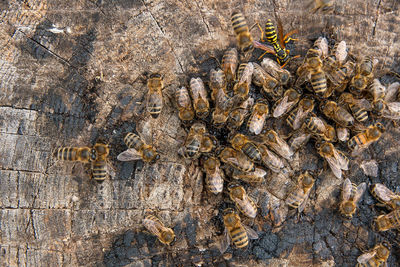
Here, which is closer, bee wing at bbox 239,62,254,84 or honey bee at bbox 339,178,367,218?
honey bee at bbox 339,178,367,218

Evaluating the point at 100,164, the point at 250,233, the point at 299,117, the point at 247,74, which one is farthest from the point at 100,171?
the point at 299,117

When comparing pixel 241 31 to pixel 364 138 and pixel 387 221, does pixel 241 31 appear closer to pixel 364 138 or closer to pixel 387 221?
pixel 364 138

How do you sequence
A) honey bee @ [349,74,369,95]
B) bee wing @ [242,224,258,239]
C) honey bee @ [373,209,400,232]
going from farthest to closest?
honey bee @ [349,74,369,95] → honey bee @ [373,209,400,232] → bee wing @ [242,224,258,239]

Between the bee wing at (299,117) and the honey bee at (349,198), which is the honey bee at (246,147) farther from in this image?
the honey bee at (349,198)

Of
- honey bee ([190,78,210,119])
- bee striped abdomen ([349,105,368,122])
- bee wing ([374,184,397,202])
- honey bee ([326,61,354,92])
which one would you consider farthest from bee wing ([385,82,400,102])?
honey bee ([190,78,210,119])

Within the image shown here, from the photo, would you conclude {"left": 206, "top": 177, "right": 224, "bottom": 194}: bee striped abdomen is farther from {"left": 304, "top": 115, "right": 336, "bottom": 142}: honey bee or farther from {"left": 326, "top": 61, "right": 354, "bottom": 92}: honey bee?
{"left": 326, "top": 61, "right": 354, "bottom": 92}: honey bee

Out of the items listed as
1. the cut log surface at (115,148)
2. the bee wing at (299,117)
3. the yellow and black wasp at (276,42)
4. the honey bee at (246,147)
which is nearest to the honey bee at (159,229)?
the cut log surface at (115,148)
